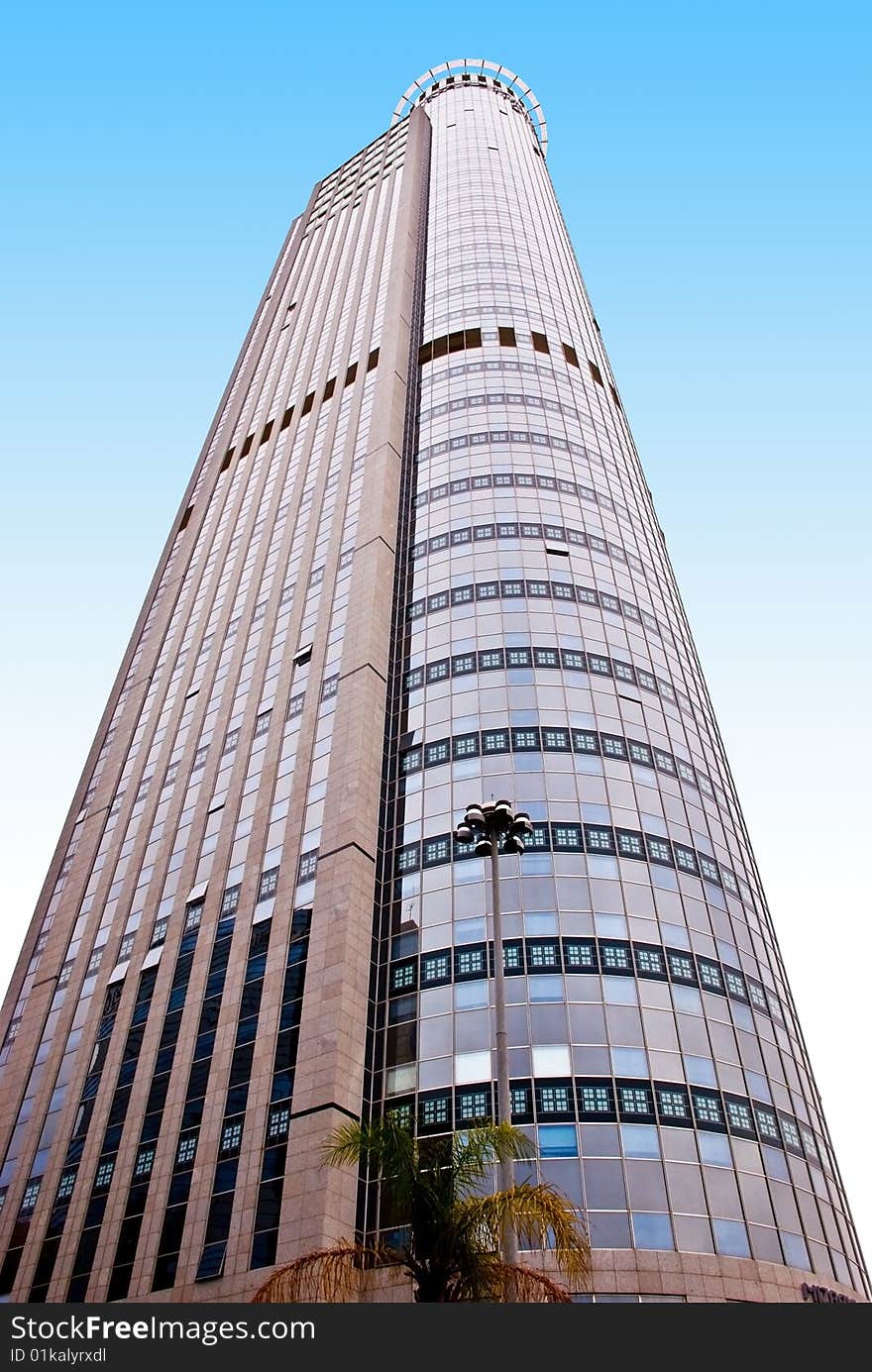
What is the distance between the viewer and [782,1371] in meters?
16.3

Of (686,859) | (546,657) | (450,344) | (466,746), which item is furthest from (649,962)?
(450,344)

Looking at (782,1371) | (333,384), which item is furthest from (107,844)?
(782,1371)

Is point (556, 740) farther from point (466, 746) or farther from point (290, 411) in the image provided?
point (290, 411)

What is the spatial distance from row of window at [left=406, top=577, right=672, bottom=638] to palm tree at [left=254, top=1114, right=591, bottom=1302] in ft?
139

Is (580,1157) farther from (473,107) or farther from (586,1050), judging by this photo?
(473,107)

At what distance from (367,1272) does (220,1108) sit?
36.5 feet

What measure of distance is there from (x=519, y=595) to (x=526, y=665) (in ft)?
18.9

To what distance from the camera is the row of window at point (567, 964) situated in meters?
48.5

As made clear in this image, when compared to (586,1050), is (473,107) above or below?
above

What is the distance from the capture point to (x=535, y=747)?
188 ft

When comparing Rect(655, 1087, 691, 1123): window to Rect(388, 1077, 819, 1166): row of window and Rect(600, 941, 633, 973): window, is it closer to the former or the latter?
Rect(388, 1077, 819, 1166): row of window

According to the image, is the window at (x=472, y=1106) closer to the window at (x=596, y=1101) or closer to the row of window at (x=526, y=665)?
the window at (x=596, y=1101)

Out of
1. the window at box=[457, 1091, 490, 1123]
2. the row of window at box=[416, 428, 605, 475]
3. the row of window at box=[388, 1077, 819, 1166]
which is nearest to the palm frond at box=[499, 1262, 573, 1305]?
the row of window at box=[388, 1077, 819, 1166]

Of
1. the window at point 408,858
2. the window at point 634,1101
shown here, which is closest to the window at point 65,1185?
the window at point 408,858
